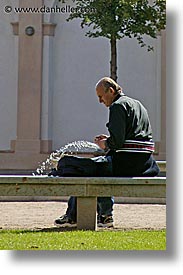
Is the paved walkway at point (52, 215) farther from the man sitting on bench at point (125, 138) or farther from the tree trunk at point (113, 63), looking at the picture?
the tree trunk at point (113, 63)

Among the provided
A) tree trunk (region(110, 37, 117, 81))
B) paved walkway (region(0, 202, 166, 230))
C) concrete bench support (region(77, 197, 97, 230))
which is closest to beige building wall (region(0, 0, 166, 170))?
tree trunk (region(110, 37, 117, 81))

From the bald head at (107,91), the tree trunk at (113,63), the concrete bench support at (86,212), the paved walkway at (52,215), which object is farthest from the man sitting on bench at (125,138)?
the tree trunk at (113,63)

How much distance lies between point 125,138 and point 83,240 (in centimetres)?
101

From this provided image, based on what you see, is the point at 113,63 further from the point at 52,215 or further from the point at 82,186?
the point at 82,186

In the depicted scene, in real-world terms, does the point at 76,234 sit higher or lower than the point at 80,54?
lower

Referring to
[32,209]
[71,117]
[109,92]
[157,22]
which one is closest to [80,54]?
[71,117]

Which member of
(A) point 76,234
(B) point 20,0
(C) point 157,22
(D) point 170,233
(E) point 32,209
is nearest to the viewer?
(D) point 170,233

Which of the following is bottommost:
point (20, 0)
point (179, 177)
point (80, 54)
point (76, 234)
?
point (76, 234)

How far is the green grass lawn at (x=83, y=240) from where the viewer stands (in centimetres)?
550

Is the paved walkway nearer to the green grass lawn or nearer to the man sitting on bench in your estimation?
the green grass lawn

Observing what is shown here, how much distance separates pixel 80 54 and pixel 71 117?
52.2 inches

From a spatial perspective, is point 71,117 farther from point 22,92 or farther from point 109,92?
point 109,92

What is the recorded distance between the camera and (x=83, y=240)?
584 centimetres

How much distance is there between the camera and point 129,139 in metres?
6.45
